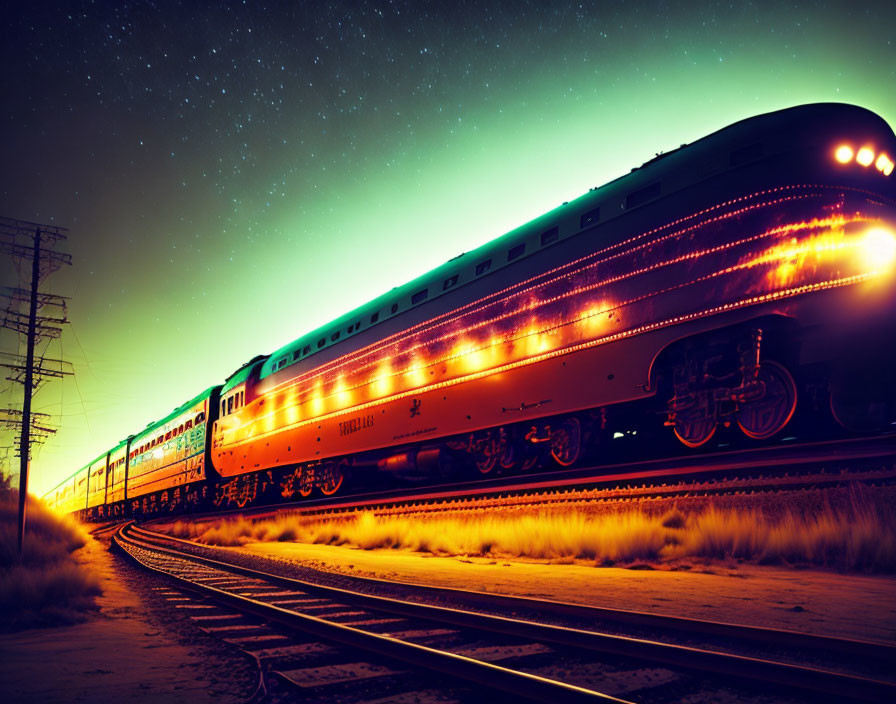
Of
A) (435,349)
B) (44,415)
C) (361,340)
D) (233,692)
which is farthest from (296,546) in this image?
(44,415)

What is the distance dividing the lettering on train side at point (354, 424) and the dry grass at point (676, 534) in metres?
2.41

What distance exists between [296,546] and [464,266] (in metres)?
7.54

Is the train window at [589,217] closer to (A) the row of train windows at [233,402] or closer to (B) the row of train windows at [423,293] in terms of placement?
(B) the row of train windows at [423,293]

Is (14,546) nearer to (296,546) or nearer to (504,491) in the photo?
(296,546)

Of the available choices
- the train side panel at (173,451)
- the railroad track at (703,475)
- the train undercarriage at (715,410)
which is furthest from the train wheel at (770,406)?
the train side panel at (173,451)

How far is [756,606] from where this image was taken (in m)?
5.35

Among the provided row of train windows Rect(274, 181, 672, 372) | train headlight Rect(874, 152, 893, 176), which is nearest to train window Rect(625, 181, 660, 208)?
row of train windows Rect(274, 181, 672, 372)

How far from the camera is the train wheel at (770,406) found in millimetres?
7730

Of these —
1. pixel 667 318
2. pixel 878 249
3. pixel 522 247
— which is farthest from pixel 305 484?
pixel 878 249

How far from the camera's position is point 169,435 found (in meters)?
27.3

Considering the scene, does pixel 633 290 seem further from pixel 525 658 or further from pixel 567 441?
pixel 525 658

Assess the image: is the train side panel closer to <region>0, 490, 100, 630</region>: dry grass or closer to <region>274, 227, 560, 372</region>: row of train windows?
<region>274, 227, 560, 372</region>: row of train windows

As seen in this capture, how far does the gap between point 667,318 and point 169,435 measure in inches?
984

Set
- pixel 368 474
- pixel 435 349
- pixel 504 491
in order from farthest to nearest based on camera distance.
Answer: pixel 368 474, pixel 435 349, pixel 504 491
